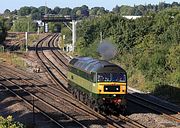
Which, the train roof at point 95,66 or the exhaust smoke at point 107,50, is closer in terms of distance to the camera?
the train roof at point 95,66

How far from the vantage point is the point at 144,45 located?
47.7 metres

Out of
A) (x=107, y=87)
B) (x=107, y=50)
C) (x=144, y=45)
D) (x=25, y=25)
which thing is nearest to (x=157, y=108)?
(x=107, y=87)

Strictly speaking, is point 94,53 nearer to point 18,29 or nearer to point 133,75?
point 133,75

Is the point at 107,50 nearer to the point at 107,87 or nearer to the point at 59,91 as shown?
the point at 59,91

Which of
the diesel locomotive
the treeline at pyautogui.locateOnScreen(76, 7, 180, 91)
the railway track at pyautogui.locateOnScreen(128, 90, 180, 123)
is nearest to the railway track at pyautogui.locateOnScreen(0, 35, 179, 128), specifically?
the diesel locomotive

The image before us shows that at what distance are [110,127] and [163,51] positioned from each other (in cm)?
1856

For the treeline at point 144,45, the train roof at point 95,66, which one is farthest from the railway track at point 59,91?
the treeline at point 144,45

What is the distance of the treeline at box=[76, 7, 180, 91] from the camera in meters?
36.6

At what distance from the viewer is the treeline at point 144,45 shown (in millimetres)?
36625

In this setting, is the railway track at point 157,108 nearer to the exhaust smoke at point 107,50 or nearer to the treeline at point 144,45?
the treeline at point 144,45

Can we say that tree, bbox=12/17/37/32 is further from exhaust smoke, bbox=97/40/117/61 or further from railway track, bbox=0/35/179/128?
exhaust smoke, bbox=97/40/117/61

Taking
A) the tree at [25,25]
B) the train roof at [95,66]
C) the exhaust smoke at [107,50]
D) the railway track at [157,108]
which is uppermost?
the train roof at [95,66]

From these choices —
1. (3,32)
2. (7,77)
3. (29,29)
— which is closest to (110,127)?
(7,77)

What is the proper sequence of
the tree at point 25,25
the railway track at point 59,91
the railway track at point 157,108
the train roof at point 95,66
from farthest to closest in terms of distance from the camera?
the tree at point 25,25, the train roof at point 95,66, the railway track at point 157,108, the railway track at point 59,91
